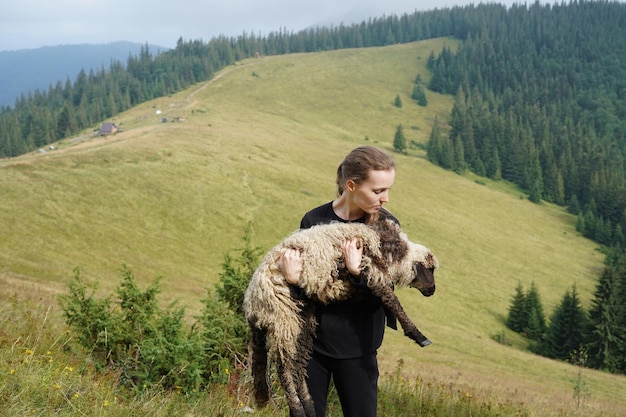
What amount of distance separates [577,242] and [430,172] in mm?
26450

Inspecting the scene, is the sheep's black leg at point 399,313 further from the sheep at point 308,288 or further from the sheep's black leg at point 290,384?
the sheep's black leg at point 290,384

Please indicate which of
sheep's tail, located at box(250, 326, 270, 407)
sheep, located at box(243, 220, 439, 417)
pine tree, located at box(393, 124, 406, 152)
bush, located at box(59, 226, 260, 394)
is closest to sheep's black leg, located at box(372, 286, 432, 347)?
sheep, located at box(243, 220, 439, 417)

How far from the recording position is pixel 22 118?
155 meters

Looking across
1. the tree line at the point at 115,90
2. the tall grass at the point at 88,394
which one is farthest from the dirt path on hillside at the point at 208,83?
the tall grass at the point at 88,394

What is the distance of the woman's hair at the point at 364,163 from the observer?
380cm

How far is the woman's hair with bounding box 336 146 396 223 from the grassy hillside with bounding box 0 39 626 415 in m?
6.14

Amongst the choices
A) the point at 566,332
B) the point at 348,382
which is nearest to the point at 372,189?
the point at 348,382

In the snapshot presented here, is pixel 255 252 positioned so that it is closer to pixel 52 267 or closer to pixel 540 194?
pixel 52 267

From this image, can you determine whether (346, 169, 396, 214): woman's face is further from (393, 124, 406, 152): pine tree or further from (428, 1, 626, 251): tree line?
(393, 124, 406, 152): pine tree

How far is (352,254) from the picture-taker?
3658 millimetres

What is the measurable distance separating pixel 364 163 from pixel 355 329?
1.32m

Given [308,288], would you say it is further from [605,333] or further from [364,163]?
[605,333]

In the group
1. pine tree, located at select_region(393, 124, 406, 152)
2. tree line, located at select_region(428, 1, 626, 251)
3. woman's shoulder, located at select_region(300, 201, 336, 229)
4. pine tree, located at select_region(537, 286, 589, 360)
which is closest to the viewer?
woman's shoulder, located at select_region(300, 201, 336, 229)

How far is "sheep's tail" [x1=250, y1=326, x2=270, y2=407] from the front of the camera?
3.94m
